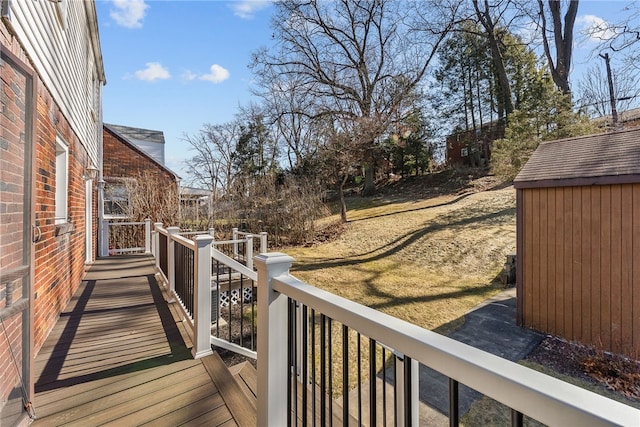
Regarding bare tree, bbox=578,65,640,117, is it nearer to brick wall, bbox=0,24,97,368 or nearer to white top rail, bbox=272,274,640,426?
white top rail, bbox=272,274,640,426

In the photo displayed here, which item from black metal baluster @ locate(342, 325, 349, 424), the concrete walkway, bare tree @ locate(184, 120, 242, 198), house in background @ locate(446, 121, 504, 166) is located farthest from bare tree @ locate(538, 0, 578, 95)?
bare tree @ locate(184, 120, 242, 198)

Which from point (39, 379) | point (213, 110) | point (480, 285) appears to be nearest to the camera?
point (39, 379)

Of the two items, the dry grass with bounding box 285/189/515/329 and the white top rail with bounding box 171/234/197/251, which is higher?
the white top rail with bounding box 171/234/197/251

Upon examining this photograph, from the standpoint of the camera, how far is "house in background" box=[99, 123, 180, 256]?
992cm

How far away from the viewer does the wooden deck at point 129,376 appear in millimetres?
2037

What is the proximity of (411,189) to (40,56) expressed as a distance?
18468 mm

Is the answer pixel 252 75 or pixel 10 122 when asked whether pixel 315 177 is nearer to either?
pixel 252 75

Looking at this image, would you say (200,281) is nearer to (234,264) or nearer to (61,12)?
(234,264)

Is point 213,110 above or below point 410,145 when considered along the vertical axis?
above

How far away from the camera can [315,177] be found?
47.4 ft

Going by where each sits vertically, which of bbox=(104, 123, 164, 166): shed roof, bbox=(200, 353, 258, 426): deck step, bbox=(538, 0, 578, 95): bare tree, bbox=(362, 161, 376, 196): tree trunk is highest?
bbox=(538, 0, 578, 95): bare tree

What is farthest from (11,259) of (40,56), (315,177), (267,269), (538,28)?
(538,28)

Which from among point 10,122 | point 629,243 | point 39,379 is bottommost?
point 39,379

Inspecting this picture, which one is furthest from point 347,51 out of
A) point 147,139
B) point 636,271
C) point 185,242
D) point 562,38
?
point 185,242
